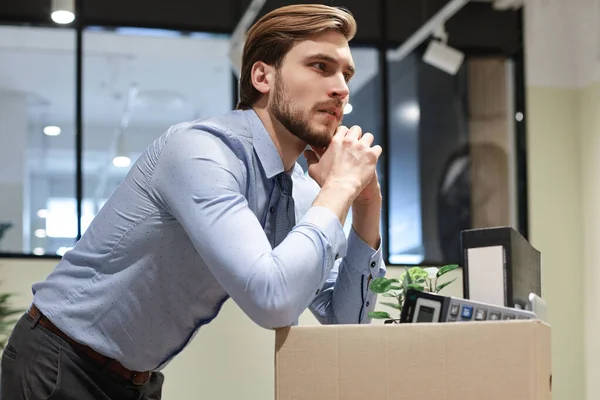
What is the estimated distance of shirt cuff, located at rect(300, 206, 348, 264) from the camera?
1.26 meters

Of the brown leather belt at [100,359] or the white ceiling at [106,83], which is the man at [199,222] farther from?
the white ceiling at [106,83]

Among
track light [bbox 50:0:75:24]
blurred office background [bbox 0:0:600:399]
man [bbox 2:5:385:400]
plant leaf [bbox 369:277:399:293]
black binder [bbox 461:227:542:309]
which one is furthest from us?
track light [bbox 50:0:75:24]

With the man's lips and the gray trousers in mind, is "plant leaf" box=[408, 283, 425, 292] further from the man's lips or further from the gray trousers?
the gray trousers

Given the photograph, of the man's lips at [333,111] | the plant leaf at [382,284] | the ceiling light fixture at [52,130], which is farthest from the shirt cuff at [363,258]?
the ceiling light fixture at [52,130]

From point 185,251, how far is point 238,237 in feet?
0.72

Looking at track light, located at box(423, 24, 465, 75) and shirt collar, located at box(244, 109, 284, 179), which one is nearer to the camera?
shirt collar, located at box(244, 109, 284, 179)

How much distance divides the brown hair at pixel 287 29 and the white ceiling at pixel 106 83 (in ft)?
13.7

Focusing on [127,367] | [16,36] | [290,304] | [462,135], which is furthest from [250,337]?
[290,304]

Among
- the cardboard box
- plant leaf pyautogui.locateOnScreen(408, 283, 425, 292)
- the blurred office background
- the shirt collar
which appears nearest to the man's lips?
the shirt collar

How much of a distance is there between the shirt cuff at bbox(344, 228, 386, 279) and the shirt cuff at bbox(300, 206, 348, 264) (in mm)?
253

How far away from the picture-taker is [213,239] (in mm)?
1228

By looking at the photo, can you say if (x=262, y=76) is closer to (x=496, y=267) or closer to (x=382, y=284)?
(x=382, y=284)

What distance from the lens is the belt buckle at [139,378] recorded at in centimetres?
150

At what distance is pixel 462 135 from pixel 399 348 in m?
5.18
